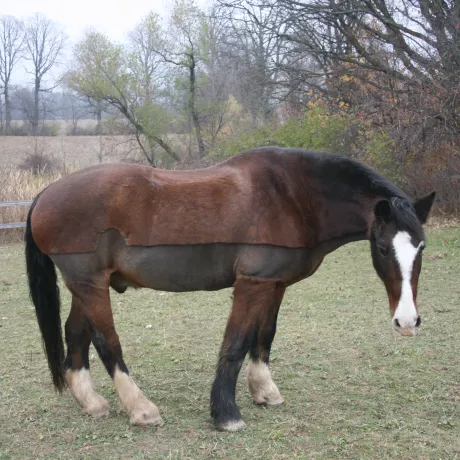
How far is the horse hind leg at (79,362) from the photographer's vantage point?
413cm

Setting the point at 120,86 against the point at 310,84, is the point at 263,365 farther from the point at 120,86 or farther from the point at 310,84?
the point at 120,86

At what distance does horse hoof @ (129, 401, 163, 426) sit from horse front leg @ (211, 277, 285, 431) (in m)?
0.41

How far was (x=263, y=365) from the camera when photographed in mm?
4270

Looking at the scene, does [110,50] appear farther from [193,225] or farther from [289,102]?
[193,225]

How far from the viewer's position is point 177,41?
27828mm

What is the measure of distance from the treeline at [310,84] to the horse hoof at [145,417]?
474 inches

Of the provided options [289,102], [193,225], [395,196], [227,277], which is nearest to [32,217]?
[193,225]

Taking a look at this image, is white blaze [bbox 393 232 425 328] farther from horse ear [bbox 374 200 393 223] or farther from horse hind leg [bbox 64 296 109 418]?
horse hind leg [bbox 64 296 109 418]

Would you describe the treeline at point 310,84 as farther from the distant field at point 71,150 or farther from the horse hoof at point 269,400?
the horse hoof at point 269,400

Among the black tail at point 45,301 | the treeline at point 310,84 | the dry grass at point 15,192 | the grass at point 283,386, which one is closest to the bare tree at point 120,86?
the treeline at point 310,84

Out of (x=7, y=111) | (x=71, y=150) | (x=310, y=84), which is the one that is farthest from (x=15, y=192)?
(x=7, y=111)

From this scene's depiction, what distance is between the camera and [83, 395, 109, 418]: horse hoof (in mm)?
4062

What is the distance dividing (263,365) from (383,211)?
5.13 ft

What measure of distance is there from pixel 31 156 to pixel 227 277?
2602 cm
